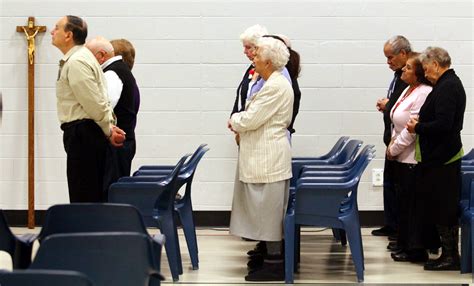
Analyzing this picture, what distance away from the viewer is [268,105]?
6262 millimetres

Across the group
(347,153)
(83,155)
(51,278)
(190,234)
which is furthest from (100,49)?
(51,278)

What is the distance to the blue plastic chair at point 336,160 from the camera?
7.27 meters

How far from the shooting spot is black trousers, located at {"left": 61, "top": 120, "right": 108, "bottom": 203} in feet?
20.7

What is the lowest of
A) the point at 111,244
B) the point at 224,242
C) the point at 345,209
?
the point at 224,242

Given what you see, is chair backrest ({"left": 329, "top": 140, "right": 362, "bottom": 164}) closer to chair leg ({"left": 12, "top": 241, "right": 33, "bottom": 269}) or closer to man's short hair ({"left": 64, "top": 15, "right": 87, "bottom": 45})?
man's short hair ({"left": 64, "top": 15, "right": 87, "bottom": 45})

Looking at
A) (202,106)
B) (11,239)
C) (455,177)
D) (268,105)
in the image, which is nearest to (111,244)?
(11,239)

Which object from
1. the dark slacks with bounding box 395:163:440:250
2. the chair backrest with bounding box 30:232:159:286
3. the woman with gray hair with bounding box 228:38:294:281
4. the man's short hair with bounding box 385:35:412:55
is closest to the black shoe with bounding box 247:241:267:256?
the woman with gray hair with bounding box 228:38:294:281

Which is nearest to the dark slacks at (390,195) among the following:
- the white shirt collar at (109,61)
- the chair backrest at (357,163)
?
the chair backrest at (357,163)

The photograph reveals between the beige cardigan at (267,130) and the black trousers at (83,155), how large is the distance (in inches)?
34.2

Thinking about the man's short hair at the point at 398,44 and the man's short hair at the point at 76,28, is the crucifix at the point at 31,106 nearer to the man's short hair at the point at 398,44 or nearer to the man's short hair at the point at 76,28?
the man's short hair at the point at 76,28

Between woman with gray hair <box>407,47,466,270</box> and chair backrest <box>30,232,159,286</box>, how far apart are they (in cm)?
327

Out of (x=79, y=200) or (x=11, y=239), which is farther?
(x=79, y=200)

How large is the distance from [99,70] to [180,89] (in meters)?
2.35

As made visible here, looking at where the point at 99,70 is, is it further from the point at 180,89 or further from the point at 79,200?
the point at 180,89
